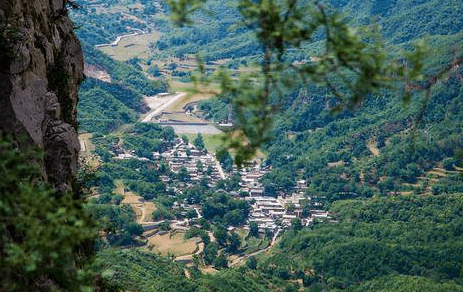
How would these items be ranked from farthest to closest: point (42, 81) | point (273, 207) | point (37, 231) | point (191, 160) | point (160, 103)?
point (160, 103) < point (191, 160) < point (273, 207) < point (42, 81) < point (37, 231)

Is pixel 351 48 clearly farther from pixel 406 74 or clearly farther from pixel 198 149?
pixel 198 149

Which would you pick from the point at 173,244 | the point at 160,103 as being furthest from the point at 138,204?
the point at 160,103

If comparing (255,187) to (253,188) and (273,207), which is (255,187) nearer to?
(253,188)

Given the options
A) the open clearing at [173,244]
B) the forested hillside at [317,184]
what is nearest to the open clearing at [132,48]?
the forested hillside at [317,184]

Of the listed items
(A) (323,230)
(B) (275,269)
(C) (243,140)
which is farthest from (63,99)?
(A) (323,230)

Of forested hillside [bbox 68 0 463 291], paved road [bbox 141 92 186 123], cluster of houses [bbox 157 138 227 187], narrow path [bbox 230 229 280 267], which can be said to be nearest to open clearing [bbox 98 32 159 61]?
forested hillside [bbox 68 0 463 291]
